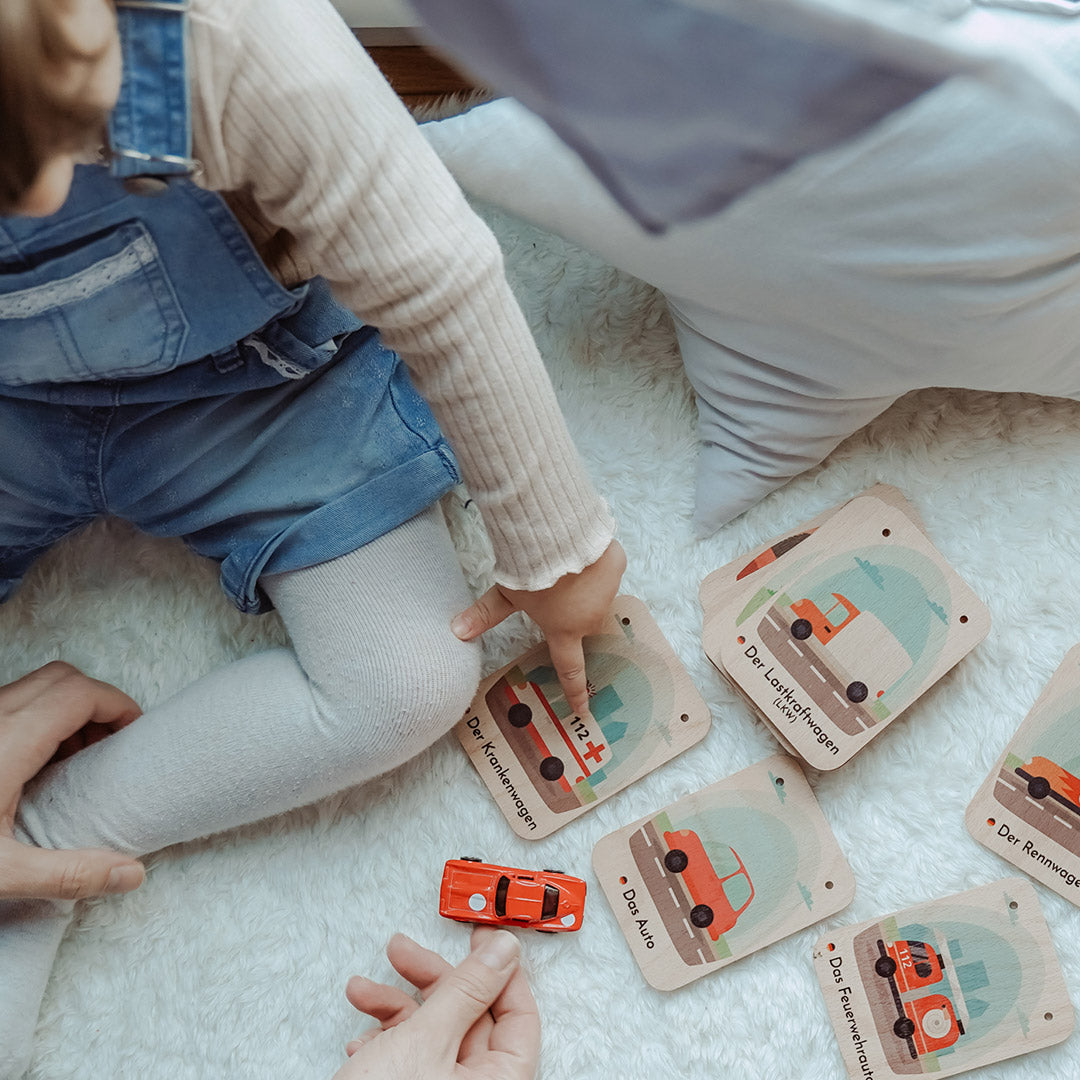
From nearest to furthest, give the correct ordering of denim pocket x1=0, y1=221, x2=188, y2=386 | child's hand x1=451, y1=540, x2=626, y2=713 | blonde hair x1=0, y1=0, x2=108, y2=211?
blonde hair x1=0, y1=0, x2=108, y2=211 < denim pocket x1=0, y1=221, x2=188, y2=386 < child's hand x1=451, y1=540, x2=626, y2=713

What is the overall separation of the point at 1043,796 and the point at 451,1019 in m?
0.34

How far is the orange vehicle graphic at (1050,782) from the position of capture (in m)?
0.55

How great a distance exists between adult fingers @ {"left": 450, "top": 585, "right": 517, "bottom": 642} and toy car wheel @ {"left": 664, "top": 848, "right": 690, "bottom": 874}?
0.55 feet

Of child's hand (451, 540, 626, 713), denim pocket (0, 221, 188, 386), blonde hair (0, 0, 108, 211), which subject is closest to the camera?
blonde hair (0, 0, 108, 211)

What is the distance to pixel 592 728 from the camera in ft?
1.86

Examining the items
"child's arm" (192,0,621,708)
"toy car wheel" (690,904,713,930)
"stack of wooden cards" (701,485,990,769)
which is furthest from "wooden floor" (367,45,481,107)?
"toy car wheel" (690,904,713,930)

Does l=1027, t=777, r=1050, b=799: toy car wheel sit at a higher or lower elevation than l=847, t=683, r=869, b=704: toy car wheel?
lower

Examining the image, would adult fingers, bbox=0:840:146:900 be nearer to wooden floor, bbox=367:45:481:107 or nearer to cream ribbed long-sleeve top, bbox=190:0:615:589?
cream ribbed long-sleeve top, bbox=190:0:615:589

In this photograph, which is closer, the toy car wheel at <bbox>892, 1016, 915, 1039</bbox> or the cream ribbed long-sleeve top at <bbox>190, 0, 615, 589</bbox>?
the cream ribbed long-sleeve top at <bbox>190, 0, 615, 589</bbox>

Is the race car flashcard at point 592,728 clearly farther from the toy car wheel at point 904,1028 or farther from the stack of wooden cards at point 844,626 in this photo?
the toy car wheel at point 904,1028

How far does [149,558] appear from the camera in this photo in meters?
0.60

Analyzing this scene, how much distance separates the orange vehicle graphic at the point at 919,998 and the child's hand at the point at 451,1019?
7.8 inches

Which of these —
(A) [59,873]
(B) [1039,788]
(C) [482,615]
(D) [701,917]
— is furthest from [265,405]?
(B) [1039,788]

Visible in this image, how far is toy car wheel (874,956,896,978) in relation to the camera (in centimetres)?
54
